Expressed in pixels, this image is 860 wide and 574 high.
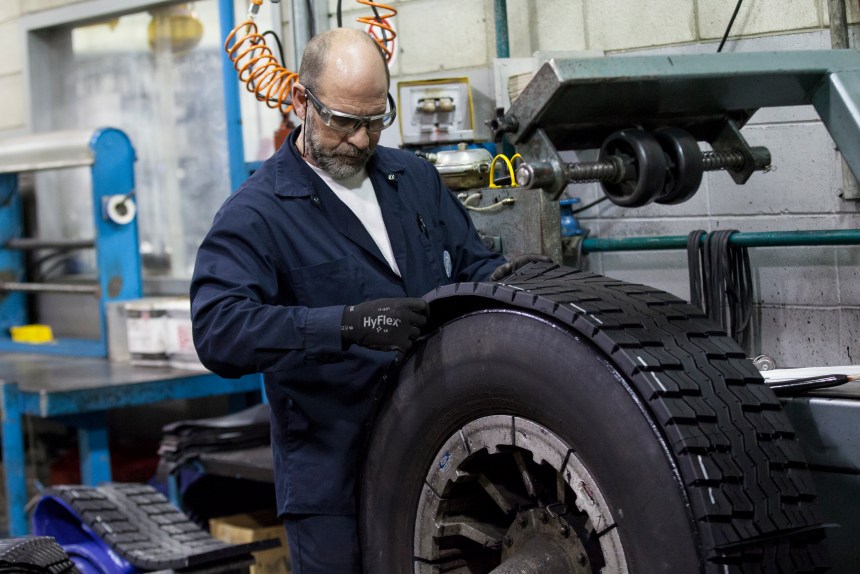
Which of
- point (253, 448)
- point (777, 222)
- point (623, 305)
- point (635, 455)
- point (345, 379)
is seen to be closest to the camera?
point (635, 455)

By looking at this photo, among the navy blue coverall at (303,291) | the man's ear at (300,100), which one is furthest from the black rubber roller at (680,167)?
the man's ear at (300,100)

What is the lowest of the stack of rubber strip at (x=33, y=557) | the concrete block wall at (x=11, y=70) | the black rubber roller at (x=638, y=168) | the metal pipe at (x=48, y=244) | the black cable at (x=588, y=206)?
the stack of rubber strip at (x=33, y=557)

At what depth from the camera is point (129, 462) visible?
12.9ft

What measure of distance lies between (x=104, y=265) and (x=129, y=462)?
28.6 inches

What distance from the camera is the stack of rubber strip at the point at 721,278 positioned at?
2.75m

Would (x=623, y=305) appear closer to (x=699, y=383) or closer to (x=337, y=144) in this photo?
(x=699, y=383)

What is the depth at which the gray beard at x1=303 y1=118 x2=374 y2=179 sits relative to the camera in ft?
6.11

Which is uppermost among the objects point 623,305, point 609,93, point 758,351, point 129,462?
point 609,93

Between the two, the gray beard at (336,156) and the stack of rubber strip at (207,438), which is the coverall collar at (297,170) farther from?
the stack of rubber strip at (207,438)

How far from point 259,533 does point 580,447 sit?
6.56ft

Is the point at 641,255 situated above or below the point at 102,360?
above

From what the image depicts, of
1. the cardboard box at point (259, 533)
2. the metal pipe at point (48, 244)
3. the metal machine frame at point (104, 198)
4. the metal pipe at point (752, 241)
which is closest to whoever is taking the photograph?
the metal pipe at point (752, 241)

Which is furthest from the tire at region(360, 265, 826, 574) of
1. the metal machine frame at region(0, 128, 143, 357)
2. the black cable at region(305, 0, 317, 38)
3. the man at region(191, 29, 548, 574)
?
the metal machine frame at region(0, 128, 143, 357)

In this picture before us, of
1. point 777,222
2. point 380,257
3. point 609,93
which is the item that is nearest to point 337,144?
point 380,257
